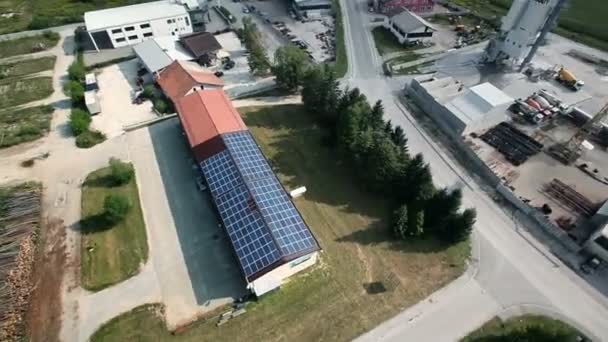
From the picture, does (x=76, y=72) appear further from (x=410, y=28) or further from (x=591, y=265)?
(x=591, y=265)

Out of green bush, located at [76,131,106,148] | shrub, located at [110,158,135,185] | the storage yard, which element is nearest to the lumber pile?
green bush, located at [76,131,106,148]

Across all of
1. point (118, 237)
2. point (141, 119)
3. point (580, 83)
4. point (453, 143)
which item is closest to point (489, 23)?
point (580, 83)

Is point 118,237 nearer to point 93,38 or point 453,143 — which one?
point 453,143

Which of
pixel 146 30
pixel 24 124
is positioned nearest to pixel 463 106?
pixel 146 30

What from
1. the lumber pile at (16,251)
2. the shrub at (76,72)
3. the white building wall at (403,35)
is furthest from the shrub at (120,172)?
the white building wall at (403,35)

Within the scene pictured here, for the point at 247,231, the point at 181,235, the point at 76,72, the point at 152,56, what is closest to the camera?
the point at 247,231
